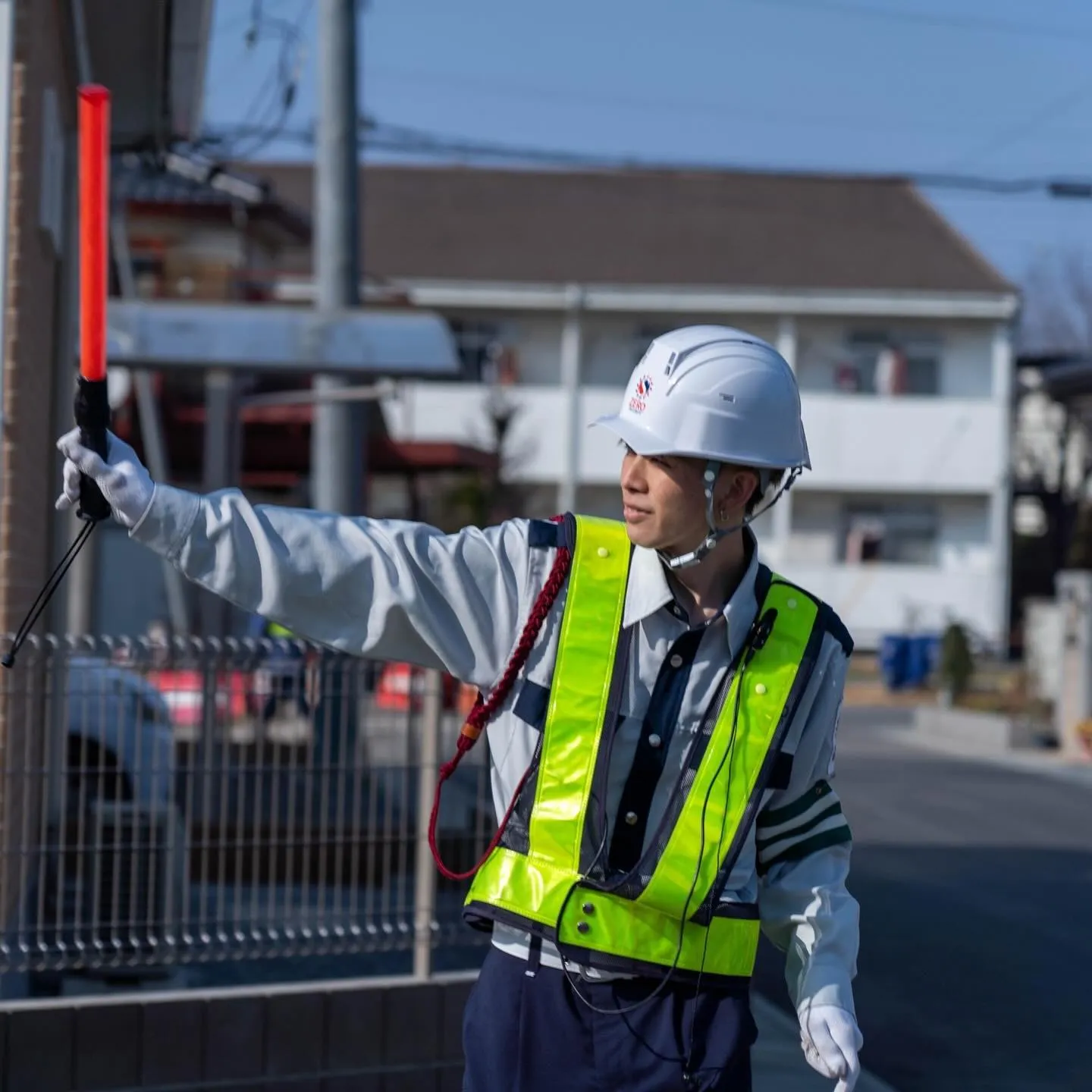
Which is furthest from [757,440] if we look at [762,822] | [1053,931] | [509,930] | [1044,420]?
[1044,420]

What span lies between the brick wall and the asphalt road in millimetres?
3237

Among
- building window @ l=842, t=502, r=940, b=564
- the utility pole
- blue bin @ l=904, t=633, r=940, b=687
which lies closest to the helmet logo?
the utility pole

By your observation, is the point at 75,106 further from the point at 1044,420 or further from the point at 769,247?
the point at 1044,420

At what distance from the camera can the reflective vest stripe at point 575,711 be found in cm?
294

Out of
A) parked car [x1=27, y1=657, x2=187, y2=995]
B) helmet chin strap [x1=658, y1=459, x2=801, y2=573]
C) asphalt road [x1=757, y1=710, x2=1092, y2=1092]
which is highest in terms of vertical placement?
helmet chin strap [x1=658, y1=459, x2=801, y2=573]

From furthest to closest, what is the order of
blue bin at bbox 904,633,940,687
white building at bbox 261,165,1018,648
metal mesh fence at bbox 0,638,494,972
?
white building at bbox 261,165,1018,648
blue bin at bbox 904,633,940,687
metal mesh fence at bbox 0,638,494,972

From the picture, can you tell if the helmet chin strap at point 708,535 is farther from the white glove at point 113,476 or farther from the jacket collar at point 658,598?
the white glove at point 113,476

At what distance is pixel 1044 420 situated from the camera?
45.3 m

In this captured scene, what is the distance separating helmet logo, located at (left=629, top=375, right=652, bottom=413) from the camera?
3068 mm

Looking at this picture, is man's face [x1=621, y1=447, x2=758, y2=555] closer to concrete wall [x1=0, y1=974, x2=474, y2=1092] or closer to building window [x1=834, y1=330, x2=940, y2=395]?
concrete wall [x1=0, y1=974, x2=474, y2=1092]

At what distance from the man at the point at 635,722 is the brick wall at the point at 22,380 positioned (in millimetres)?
2774

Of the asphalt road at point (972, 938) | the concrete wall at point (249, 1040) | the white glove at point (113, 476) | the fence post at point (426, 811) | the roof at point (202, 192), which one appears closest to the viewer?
the white glove at point (113, 476)

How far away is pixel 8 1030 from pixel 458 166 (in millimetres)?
37113

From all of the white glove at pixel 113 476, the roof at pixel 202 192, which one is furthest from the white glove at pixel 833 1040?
the roof at pixel 202 192
